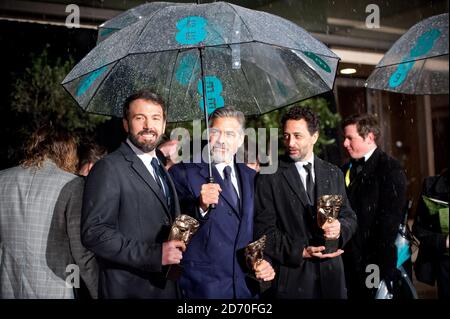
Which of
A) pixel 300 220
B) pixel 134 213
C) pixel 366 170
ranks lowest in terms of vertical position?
pixel 300 220

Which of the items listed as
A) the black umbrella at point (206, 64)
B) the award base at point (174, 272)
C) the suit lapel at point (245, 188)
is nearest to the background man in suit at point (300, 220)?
the suit lapel at point (245, 188)

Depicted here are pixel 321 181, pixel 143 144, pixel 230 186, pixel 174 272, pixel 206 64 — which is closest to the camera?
pixel 174 272

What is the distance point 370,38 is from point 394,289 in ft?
20.4

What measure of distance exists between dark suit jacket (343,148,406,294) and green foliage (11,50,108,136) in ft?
10.9

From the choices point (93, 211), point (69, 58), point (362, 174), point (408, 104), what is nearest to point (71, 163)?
point (93, 211)

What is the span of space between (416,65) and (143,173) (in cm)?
255

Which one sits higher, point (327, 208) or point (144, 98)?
point (144, 98)

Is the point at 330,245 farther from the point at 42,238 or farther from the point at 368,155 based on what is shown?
the point at 42,238

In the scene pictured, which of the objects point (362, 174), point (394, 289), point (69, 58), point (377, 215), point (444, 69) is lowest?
point (394, 289)

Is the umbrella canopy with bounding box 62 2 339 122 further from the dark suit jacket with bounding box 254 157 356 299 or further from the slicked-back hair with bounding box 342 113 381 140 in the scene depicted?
the slicked-back hair with bounding box 342 113 381 140

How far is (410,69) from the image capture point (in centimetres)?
495

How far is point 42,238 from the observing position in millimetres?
3889

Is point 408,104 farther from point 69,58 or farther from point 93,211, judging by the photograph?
point 93,211

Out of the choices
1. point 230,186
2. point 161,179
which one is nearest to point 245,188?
point 230,186
